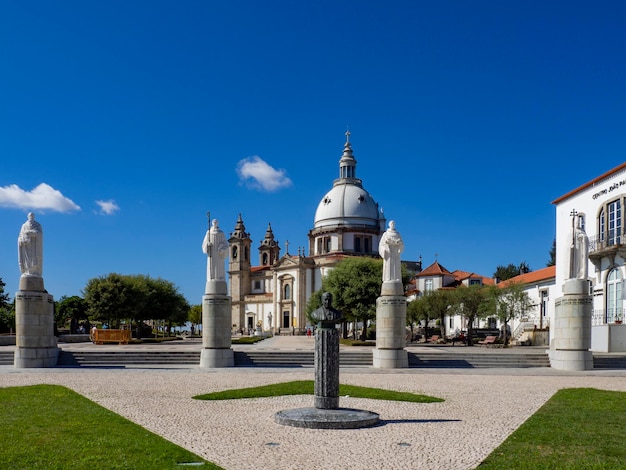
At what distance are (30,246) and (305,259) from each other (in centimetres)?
6749

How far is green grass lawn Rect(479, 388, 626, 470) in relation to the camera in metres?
8.51

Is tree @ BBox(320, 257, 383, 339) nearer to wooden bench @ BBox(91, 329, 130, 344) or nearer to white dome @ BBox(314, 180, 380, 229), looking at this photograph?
wooden bench @ BBox(91, 329, 130, 344)

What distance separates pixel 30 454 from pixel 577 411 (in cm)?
986

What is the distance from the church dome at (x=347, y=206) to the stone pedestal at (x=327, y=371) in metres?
81.2

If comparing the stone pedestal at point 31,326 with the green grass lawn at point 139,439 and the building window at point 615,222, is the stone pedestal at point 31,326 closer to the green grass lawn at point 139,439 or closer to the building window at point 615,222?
the green grass lawn at point 139,439

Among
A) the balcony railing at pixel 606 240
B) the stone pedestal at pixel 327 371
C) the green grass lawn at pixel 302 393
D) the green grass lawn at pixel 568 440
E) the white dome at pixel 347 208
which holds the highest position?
the white dome at pixel 347 208

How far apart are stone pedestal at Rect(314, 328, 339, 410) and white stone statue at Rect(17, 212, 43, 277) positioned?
52.0 ft

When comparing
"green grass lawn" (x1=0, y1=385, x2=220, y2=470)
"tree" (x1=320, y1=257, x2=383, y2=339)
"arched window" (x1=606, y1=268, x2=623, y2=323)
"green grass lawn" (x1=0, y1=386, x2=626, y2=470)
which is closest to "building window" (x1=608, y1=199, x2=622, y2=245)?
"arched window" (x1=606, y1=268, x2=623, y2=323)

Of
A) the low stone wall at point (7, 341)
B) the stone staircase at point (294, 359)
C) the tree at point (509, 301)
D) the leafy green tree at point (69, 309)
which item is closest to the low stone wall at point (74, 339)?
the low stone wall at point (7, 341)

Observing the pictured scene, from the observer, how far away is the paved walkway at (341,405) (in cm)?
903

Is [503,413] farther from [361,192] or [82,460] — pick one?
[361,192]

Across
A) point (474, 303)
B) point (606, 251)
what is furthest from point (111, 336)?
point (606, 251)

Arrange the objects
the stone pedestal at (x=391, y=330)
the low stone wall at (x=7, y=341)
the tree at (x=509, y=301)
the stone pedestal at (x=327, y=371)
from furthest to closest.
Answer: the tree at (x=509, y=301)
the low stone wall at (x=7, y=341)
the stone pedestal at (x=391, y=330)
the stone pedestal at (x=327, y=371)

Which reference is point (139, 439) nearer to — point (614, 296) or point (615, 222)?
point (614, 296)
